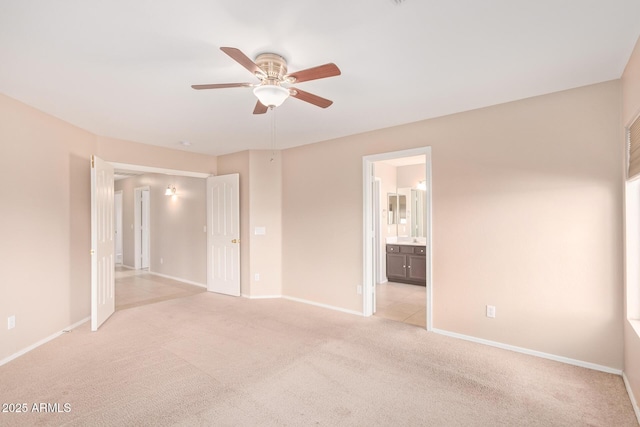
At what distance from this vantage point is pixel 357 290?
4.33m

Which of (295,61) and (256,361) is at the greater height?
(295,61)

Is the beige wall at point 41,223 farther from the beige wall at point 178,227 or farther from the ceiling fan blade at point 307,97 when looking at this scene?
the ceiling fan blade at point 307,97

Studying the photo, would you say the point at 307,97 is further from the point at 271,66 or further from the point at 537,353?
the point at 537,353

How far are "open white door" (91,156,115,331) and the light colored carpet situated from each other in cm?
A: 36

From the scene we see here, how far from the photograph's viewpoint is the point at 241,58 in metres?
1.76

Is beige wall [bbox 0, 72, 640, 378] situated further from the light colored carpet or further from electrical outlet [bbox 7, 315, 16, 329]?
the light colored carpet

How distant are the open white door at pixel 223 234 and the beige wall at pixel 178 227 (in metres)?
0.44

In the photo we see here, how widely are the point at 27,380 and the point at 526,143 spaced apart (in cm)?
492

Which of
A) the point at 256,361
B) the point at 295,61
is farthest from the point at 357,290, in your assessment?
the point at 295,61

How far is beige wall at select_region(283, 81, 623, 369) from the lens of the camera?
8.84 feet

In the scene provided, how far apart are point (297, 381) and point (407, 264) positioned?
4.09m

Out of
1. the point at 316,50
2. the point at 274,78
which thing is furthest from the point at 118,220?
the point at 316,50

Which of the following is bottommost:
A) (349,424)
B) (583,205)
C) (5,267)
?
(349,424)

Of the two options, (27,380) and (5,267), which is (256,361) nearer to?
(27,380)
